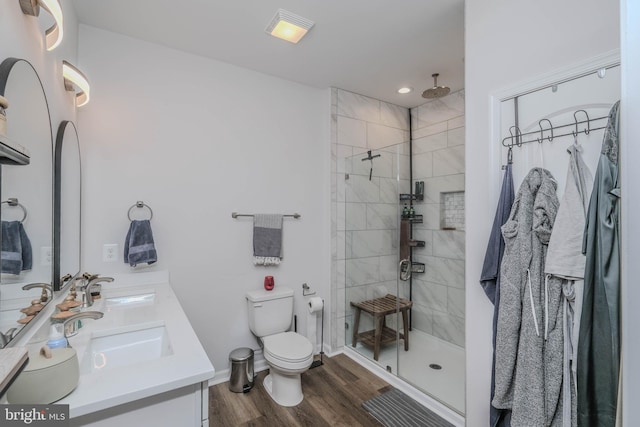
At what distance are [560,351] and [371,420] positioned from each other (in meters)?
1.29

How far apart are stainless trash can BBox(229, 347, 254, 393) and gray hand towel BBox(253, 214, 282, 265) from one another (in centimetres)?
74

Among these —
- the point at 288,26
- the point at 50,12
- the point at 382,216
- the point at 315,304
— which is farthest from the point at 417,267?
the point at 50,12

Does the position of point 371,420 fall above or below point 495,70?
below

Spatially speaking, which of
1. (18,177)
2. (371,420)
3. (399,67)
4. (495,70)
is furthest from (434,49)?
(371,420)

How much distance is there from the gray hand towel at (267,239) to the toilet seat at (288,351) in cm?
62

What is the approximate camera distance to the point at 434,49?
2.25 metres

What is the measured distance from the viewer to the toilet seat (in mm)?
2045

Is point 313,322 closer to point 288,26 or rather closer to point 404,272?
point 404,272

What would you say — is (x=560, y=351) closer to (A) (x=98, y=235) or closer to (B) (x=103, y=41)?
(A) (x=98, y=235)

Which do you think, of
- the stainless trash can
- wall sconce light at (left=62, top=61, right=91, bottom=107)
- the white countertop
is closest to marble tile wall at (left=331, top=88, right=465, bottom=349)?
the stainless trash can

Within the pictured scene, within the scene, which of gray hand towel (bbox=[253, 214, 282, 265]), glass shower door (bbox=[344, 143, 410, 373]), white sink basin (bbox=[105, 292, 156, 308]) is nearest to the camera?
white sink basin (bbox=[105, 292, 156, 308])

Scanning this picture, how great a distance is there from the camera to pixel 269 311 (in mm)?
2439

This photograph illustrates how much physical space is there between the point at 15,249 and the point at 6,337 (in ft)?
0.87

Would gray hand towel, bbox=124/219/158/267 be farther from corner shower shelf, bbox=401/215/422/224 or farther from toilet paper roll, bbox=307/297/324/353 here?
corner shower shelf, bbox=401/215/422/224
